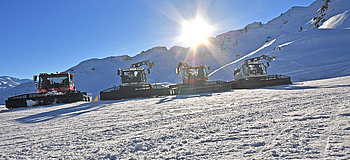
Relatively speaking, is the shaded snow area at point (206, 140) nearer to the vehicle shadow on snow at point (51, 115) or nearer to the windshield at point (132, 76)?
the vehicle shadow on snow at point (51, 115)

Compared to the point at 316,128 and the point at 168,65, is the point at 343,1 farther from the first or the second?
the point at 316,128

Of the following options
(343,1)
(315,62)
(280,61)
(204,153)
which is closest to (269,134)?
(204,153)

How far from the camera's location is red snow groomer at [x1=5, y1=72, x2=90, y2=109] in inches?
486

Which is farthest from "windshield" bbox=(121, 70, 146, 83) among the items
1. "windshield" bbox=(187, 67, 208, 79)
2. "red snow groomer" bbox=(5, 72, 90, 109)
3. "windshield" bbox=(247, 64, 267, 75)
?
"windshield" bbox=(247, 64, 267, 75)

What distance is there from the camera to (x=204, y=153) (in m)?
2.39

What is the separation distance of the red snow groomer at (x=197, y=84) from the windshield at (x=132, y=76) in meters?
2.85

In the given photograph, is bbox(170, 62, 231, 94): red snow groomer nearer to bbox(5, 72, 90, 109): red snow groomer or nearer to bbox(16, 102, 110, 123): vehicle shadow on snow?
bbox(5, 72, 90, 109): red snow groomer

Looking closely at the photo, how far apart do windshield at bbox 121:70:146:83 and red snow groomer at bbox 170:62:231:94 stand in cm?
285

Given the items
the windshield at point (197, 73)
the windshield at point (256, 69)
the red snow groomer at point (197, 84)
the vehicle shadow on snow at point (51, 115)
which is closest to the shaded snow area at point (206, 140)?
→ the vehicle shadow on snow at point (51, 115)

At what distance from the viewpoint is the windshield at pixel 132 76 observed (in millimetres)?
15577

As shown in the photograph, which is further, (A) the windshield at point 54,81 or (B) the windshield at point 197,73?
(B) the windshield at point 197,73

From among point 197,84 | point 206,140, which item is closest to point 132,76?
point 197,84

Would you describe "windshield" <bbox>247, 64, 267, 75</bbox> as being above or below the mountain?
below

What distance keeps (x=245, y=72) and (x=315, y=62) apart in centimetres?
1519
